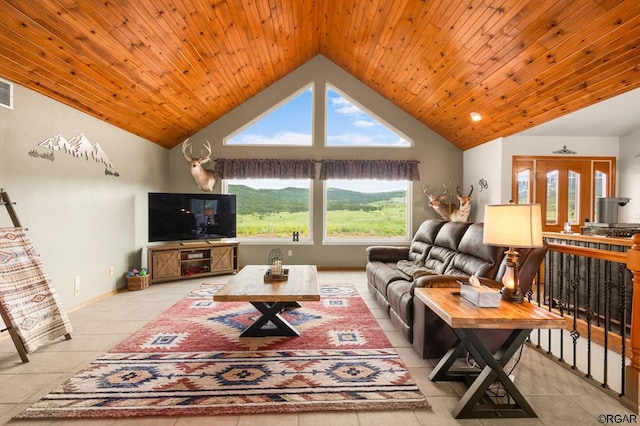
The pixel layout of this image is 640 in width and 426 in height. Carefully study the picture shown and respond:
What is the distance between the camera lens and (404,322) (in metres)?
3.02

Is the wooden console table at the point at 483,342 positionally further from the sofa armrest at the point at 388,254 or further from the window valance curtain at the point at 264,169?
the window valance curtain at the point at 264,169

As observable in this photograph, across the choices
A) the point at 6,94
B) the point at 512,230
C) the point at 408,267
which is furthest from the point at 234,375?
the point at 6,94

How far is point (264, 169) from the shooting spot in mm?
6383

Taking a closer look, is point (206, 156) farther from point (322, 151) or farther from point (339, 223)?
point (339, 223)

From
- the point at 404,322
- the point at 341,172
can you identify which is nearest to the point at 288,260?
the point at 341,172

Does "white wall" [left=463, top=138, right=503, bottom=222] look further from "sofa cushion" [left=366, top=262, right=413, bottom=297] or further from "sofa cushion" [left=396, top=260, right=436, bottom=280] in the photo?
"sofa cushion" [left=366, top=262, right=413, bottom=297]

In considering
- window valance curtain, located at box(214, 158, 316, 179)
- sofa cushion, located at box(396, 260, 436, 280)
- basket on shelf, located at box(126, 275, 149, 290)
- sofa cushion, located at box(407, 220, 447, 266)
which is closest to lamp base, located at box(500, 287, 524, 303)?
sofa cushion, located at box(396, 260, 436, 280)

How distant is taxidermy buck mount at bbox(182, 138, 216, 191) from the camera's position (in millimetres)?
5930

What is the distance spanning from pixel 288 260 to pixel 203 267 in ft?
5.17

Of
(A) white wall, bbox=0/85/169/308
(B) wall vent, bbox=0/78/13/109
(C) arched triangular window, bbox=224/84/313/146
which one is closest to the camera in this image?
(B) wall vent, bbox=0/78/13/109

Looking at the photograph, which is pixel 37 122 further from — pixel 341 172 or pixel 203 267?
pixel 341 172

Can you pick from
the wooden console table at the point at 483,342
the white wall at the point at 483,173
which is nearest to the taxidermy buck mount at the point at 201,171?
the white wall at the point at 483,173

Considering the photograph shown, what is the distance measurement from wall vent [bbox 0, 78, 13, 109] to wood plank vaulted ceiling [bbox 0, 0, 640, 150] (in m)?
0.10

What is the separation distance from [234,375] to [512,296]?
200cm
